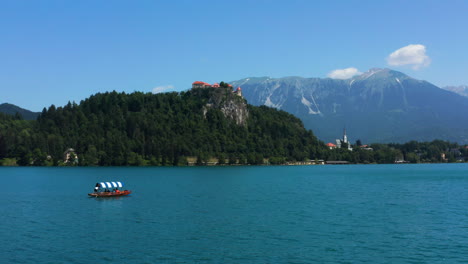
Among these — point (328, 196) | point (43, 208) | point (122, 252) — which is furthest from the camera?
point (328, 196)

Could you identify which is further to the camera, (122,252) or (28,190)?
(28,190)

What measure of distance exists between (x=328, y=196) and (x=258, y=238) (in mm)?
48078

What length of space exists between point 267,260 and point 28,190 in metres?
81.7

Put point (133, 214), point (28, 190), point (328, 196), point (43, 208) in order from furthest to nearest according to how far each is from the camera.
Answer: point (28, 190), point (328, 196), point (43, 208), point (133, 214)

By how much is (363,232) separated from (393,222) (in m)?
9.23

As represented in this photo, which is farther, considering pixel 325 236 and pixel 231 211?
pixel 231 211

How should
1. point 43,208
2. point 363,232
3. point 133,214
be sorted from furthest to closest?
point 43,208 → point 133,214 → point 363,232

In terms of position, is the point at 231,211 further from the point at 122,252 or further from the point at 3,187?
the point at 3,187

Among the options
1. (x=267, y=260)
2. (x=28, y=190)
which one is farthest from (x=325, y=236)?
(x=28, y=190)

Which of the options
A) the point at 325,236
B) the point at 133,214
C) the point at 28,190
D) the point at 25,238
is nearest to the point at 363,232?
the point at 325,236

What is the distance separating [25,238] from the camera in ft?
171

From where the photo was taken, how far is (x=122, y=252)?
45.7 metres

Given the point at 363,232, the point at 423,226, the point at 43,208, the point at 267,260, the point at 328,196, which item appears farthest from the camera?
the point at 328,196

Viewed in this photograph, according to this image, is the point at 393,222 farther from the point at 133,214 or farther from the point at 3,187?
the point at 3,187
